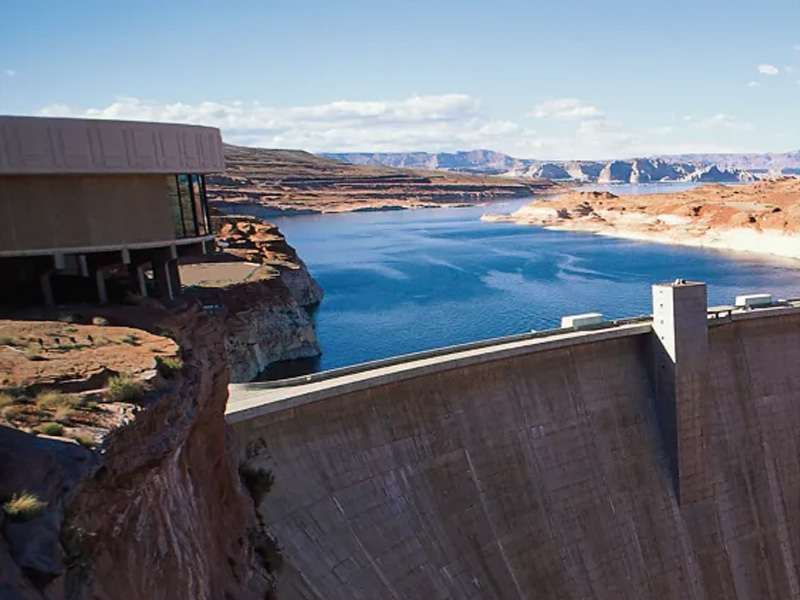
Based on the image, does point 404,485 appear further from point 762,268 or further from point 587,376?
point 762,268

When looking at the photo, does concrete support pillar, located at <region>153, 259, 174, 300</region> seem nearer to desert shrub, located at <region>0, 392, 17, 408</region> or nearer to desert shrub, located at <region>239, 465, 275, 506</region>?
desert shrub, located at <region>239, 465, 275, 506</region>

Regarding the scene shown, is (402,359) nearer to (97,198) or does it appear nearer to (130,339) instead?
(97,198)

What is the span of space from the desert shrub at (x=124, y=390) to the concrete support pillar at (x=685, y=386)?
16771 mm

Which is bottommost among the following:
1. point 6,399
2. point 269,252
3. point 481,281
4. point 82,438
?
point 481,281

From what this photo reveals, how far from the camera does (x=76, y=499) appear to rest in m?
5.68

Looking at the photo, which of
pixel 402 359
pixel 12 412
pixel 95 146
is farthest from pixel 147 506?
pixel 402 359

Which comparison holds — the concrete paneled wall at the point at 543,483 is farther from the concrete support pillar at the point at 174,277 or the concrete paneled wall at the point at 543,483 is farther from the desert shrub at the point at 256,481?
the concrete support pillar at the point at 174,277

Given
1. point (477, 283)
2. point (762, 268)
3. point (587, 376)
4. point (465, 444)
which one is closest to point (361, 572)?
point (465, 444)

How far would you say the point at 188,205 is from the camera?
36.4 ft

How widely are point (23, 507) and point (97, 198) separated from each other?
573 centimetres

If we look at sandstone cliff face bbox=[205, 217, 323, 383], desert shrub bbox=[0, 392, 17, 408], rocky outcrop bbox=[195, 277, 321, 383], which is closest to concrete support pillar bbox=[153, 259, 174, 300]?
desert shrub bbox=[0, 392, 17, 408]

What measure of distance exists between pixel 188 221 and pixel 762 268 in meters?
66.8

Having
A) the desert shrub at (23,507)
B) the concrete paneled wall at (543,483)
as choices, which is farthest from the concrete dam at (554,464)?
the desert shrub at (23,507)

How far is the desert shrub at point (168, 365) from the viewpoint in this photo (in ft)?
26.4
